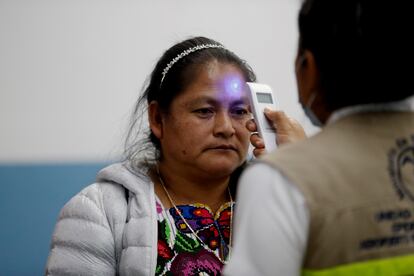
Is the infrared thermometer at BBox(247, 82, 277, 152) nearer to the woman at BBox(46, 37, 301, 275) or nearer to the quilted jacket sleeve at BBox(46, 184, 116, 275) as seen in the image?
the woman at BBox(46, 37, 301, 275)

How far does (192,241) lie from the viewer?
4.24 feet

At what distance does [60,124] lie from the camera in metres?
2.21

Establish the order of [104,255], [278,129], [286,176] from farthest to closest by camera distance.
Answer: [104,255] < [278,129] < [286,176]

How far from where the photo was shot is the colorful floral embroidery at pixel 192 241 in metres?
1.24

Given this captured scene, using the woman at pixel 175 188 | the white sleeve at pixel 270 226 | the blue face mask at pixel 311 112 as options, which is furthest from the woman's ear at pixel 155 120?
the white sleeve at pixel 270 226

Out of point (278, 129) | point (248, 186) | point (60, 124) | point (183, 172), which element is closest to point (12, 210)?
point (60, 124)

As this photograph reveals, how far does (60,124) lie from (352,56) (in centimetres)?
168

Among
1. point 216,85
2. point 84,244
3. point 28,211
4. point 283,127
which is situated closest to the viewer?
point 283,127

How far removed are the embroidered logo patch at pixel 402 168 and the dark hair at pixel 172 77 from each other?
0.73 metres

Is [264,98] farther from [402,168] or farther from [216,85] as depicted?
[402,168]

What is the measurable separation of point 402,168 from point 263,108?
0.49 meters

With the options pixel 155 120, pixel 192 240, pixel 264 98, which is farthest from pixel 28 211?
pixel 264 98

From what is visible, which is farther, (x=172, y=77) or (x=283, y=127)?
(x=172, y=77)

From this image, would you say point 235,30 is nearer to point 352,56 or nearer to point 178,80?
point 178,80
